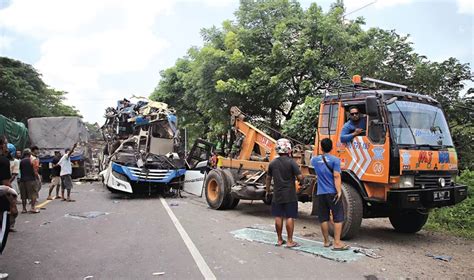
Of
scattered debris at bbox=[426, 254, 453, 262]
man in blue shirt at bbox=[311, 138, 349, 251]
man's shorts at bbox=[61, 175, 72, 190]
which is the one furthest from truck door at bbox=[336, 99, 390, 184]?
man's shorts at bbox=[61, 175, 72, 190]

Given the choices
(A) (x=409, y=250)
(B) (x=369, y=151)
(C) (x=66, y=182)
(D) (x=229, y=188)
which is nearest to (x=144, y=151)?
(C) (x=66, y=182)

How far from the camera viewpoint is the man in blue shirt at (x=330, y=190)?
19.5 ft

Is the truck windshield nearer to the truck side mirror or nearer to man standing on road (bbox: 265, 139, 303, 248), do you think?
the truck side mirror

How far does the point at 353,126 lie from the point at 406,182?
1263 millimetres

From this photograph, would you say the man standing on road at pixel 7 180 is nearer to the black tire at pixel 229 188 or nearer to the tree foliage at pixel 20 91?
the black tire at pixel 229 188

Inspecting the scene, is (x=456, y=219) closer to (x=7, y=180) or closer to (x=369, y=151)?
(x=369, y=151)

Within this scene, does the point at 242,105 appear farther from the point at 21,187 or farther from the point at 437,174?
the point at 437,174

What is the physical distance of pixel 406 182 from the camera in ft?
20.1

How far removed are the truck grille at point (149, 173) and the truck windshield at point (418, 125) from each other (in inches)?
321

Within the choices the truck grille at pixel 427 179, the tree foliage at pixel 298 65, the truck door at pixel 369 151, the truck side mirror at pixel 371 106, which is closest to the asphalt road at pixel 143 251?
the truck door at pixel 369 151

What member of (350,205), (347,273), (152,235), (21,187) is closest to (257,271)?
(347,273)

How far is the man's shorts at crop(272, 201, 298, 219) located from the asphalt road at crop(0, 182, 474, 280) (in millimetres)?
A: 530

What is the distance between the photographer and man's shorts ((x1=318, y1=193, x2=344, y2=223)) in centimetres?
595

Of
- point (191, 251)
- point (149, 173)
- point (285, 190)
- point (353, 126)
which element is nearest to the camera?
point (191, 251)
